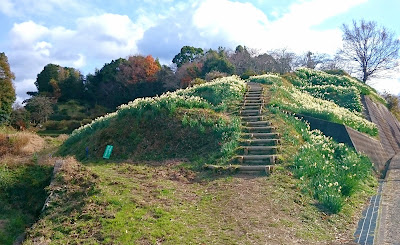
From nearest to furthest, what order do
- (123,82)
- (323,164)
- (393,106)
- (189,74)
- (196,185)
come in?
(196,185) → (323,164) → (393,106) → (189,74) → (123,82)

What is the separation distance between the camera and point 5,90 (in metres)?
29.3

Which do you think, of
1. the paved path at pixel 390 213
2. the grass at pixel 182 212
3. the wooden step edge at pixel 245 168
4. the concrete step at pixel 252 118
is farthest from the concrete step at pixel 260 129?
the paved path at pixel 390 213

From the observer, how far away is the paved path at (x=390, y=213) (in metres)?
6.84

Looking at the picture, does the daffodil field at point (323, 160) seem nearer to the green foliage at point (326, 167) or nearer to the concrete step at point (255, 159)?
the green foliage at point (326, 167)

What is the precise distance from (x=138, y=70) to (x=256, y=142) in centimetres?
3023

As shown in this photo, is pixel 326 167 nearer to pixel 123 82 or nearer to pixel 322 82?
pixel 322 82

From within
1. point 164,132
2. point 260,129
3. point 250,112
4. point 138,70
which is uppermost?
point 138,70

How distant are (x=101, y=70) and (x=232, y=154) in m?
37.0

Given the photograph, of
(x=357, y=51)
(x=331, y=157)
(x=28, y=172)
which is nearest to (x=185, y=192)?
(x=28, y=172)

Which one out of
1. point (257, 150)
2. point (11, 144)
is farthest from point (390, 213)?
point (11, 144)

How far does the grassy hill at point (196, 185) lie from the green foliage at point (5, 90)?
51.4ft

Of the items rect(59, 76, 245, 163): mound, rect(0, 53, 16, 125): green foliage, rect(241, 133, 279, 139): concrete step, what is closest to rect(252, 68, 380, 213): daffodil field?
rect(241, 133, 279, 139): concrete step

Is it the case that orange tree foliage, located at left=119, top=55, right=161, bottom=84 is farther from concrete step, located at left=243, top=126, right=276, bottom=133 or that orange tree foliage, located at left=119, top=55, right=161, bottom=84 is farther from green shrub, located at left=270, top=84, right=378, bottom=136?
concrete step, located at left=243, top=126, right=276, bottom=133

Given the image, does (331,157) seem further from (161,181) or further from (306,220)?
(161,181)
